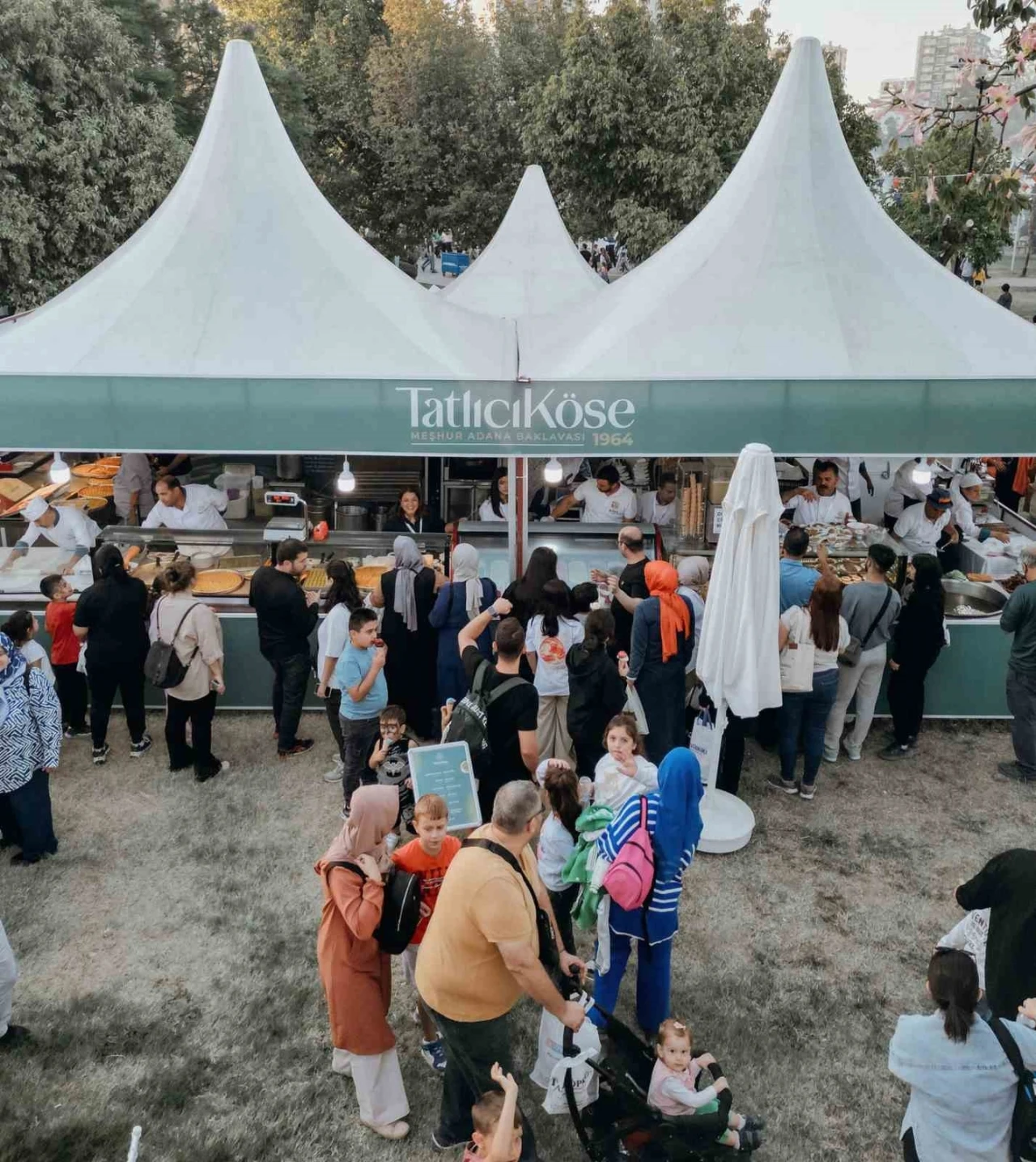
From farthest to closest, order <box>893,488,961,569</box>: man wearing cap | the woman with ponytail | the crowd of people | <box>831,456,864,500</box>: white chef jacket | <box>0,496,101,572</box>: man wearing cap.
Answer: <box>831,456,864,500</box>: white chef jacket < <box>893,488,961,569</box>: man wearing cap < <box>0,496,101,572</box>: man wearing cap < the crowd of people < the woman with ponytail

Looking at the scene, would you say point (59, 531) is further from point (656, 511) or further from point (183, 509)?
point (656, 511)

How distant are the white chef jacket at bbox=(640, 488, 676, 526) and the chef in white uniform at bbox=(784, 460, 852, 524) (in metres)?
1.00

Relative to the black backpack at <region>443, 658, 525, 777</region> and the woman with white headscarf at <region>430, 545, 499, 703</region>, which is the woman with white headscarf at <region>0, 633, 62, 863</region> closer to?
the black backpack at <region>443, 658, 525, 777</region>

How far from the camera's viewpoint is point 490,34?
2531 centimetres

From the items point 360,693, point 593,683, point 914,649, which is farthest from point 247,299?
point 914,649

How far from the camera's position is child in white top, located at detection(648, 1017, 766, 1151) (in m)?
3.48

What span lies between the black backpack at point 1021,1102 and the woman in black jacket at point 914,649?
3.81 meters

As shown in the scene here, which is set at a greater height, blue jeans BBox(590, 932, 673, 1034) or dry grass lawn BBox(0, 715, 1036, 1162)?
blue jeans BBox(590, 932, 673, 1034)

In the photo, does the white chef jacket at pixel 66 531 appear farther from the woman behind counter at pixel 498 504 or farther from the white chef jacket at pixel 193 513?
the woman behind counter at pixel 498 504

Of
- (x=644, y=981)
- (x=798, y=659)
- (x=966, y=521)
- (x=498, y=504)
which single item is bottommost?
(x=644, y=981)

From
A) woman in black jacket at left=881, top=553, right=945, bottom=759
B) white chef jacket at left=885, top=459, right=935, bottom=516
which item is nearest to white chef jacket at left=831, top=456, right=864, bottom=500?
white chef jacket at left=885, top=459, right=935, bottom=516

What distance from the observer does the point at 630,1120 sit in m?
3.45

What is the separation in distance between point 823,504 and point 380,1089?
249 inches

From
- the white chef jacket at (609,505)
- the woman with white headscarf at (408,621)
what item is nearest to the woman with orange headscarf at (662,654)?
the woman with white headscarf at (408,621)
